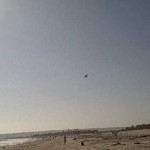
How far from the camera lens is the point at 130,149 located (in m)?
33.8

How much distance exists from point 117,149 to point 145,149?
4.05 meters

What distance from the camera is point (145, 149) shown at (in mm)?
31922

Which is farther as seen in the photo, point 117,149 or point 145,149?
point 117,149

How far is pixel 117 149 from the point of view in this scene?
35.0 meters

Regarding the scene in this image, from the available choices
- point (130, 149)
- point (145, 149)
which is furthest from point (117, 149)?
point (145, 149)

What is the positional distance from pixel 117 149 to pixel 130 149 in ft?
5.84

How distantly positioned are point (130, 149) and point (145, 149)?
2295mm

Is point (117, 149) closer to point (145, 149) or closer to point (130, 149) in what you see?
point (130, 149)
